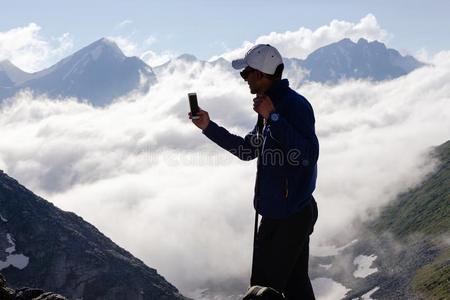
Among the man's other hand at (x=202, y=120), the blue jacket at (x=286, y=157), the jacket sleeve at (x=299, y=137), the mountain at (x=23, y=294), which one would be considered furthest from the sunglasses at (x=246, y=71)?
the mountain at (x=23, y=294)

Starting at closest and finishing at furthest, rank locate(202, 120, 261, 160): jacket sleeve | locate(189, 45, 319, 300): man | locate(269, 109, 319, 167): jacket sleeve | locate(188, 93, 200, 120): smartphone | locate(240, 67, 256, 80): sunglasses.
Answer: locate(269, 109, 319, 167): jacket sleeve
locate(189, 45, 319, 300): man
locate(240, 67, 256, 80): sunglasses
locate(202, 120, 261, 160): jacket sleeve
locate(188, 93, 200, 120): smartphone

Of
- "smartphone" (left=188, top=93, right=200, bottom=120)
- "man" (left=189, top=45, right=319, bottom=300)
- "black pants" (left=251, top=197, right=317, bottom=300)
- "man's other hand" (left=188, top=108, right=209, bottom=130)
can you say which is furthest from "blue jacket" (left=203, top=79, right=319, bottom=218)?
"smartphone" (left=188, top=93, right=200, bottom=120)

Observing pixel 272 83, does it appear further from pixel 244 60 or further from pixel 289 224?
pixel 289 224

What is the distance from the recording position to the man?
7934 millimetres

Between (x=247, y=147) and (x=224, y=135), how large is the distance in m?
0.57

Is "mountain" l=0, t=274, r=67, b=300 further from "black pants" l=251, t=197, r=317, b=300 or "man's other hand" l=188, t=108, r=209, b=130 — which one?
"black pants" l=251, t=197, r=317, b=300

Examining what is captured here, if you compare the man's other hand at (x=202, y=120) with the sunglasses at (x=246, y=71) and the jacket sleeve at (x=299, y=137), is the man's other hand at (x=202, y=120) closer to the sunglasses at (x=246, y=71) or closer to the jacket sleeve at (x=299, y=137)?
the sunglasses at (x=246, y=71)

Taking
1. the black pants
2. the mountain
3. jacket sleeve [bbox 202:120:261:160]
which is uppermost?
jacket sleeve [bbox 202:120:261:160]

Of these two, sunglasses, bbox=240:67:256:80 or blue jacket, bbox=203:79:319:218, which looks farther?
sunglasses, bbox=240:67:256:80

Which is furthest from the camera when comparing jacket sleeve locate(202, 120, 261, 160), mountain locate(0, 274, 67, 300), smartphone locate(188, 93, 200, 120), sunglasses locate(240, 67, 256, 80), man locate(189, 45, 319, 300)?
mountain locate(0, 274, 67, 300)

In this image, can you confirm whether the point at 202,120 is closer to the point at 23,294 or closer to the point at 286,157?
the point at 286,157

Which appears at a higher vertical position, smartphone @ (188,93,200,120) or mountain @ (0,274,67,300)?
smartphone @ (188,93,200,120)

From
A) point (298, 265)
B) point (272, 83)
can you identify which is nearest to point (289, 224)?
point (298, 265)

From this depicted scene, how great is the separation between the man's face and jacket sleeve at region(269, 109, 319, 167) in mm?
885
